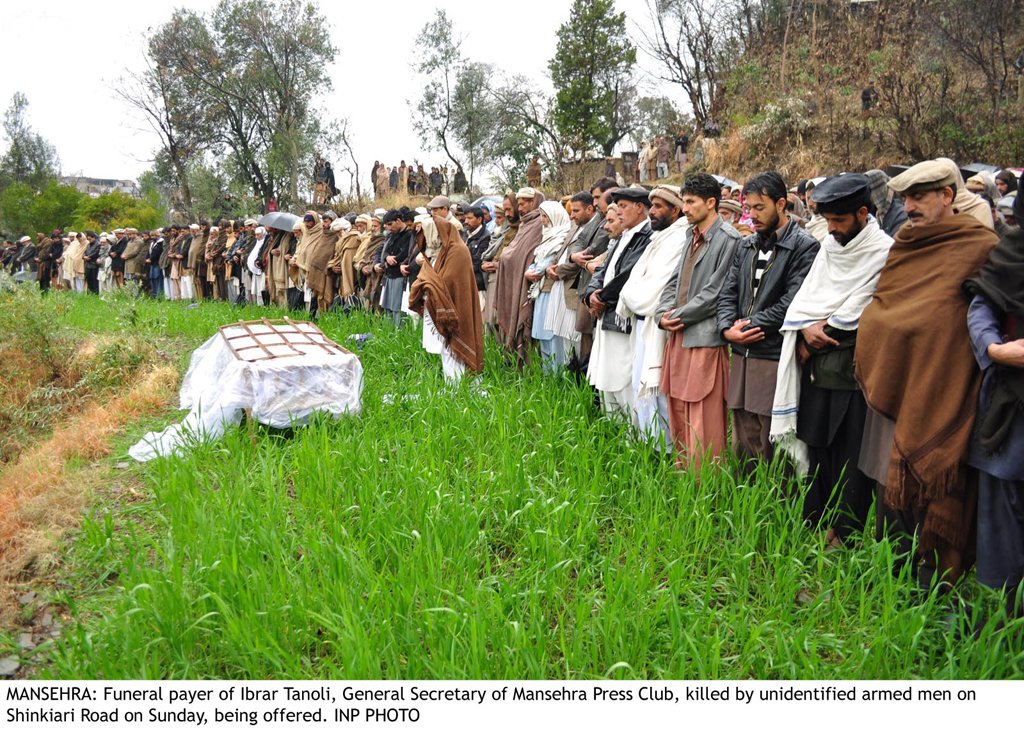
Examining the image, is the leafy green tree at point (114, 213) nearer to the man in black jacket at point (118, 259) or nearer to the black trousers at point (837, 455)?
the man in black jacket at point (118, 259)

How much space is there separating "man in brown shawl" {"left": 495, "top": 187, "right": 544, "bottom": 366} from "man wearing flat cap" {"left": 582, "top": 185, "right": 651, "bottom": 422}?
127 cm

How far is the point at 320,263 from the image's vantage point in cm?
929

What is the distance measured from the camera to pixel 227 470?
12.4 ft

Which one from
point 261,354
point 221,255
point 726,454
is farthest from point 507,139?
point 726,454

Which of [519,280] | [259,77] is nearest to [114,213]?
[259,77]

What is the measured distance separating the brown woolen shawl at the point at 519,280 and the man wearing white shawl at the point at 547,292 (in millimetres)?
71

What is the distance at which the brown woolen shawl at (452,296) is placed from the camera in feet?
17.9

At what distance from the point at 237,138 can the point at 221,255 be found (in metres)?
15.2

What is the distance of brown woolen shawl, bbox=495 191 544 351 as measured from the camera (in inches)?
221

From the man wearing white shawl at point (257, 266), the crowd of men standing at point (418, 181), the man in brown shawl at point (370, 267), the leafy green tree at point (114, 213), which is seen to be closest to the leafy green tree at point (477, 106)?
the crowd of men standing at point (418, 181)

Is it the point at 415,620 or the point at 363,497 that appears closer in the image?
the point at 415,620

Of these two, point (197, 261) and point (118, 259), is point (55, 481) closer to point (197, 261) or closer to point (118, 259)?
point (197, 261)

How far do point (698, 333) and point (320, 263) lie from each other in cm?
678
